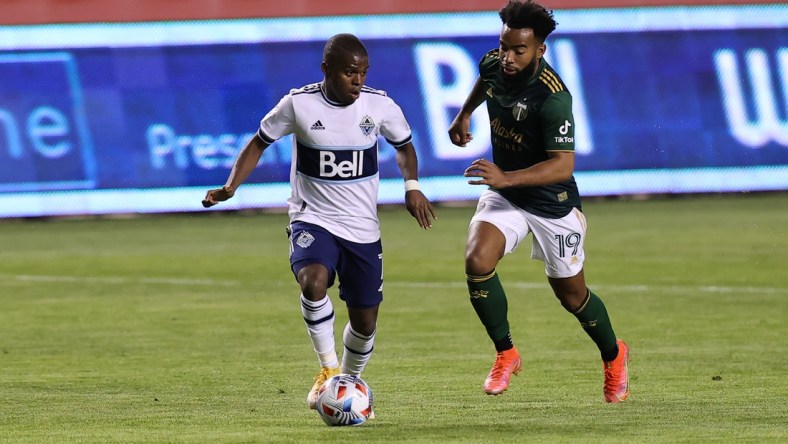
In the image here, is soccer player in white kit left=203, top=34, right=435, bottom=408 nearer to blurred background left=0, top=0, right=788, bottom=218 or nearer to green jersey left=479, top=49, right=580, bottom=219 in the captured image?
green jersey left=479, top=49, right=580, bottom=219

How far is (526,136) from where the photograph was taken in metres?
8.80

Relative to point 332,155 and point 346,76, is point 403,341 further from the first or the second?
point 346,76

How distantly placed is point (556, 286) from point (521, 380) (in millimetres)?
973

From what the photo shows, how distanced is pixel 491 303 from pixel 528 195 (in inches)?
26.0

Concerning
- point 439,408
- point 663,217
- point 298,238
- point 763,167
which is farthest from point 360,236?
point 763,167

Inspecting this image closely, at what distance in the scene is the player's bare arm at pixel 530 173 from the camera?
26.8ft

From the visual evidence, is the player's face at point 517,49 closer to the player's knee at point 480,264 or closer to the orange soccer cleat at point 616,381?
the player's knee at point 480,264

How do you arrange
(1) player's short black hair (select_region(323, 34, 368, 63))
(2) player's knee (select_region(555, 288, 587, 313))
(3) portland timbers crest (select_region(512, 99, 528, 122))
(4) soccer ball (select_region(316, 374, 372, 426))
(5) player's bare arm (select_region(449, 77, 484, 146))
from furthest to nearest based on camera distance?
(5) player's bare arm (select_region(449, 77, 484, 146)) < (2) player's knee (select_region(555, 288, 587, 313)) < (3) portland timbers crest (select_region(512, 99, 528, 122)) < (1) player's short black hair (select_region(323, 34, 368, 63)) < (4) soccer ball (select_region(316, 374, 372, 426))

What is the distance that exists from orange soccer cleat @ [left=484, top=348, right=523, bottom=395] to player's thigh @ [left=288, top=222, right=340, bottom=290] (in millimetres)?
1104

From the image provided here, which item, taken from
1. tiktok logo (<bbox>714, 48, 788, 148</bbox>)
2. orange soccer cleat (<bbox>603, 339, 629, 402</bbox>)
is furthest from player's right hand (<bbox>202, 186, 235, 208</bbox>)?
tiktok logo (<bbox>714, 48, 788, 148</bbox>)

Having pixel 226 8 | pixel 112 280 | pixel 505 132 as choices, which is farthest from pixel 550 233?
pixel 226 8

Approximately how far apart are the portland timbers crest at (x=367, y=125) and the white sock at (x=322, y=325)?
3.01ft

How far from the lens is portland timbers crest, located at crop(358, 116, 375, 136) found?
850 centimetres

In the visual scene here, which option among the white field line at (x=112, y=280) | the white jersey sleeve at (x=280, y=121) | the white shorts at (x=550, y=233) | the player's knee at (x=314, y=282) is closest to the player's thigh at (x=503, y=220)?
the white shorts at (x=550, y=233)
